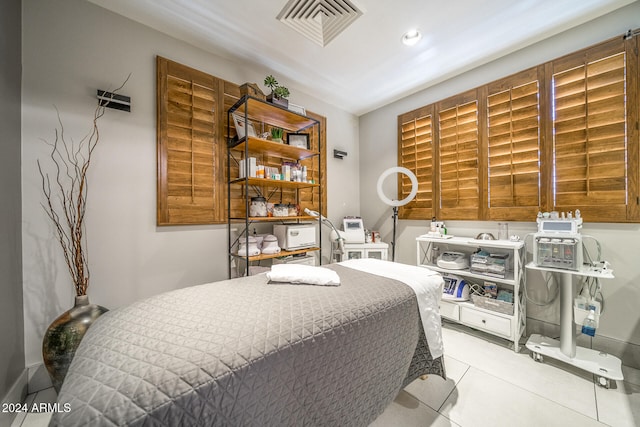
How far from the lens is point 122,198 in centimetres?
169

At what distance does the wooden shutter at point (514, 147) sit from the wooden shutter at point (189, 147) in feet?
8.36

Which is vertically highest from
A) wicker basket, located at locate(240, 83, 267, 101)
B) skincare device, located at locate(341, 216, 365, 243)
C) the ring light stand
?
wicker basket, located at locate(240, 83, 267, 101)

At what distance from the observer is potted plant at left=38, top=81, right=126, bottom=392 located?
140 centimetres

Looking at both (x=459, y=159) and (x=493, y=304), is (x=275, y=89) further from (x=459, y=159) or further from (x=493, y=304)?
(x=493, y=304)

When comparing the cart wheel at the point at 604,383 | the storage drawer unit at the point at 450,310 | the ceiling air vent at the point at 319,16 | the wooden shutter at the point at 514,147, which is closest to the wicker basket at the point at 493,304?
the storage drawer unit at the point at 450,310

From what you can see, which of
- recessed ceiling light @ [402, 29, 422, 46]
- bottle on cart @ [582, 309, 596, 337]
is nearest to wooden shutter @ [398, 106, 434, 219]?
recessed ceiling light @ [402, 29, 422, 46]

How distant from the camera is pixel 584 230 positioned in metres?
1.79

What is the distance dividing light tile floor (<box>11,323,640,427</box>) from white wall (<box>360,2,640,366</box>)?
0.36 m

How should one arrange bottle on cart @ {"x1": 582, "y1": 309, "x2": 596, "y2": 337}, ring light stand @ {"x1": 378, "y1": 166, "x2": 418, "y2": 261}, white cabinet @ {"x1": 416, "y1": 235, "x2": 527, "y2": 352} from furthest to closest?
ring light stand @ {"x1": 378, "y1": 166, "x2": 418, "y2": 261}, white cabinet @ {"x1": 416, "y1": 235, "x2": 527, "y2": 352}, bottle on cart @ {"x1": 582, "y1": 309, "x2": 596, "y2": 337}

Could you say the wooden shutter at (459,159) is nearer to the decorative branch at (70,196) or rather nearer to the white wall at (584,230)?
the white wall at (584,230)

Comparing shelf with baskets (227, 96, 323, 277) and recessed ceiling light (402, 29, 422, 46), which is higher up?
recessed ceiling light (402, 29, 422, 46)

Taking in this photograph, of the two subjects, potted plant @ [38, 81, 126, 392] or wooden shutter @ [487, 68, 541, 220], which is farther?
wooden shutter @ [487, 68, 541, 220]

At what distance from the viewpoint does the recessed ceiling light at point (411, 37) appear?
1914 mm

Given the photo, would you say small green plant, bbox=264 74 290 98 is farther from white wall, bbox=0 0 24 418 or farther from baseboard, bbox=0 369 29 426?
baseboard, bbox=0 369 29 426
